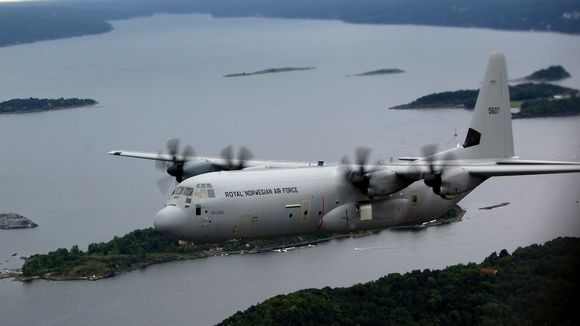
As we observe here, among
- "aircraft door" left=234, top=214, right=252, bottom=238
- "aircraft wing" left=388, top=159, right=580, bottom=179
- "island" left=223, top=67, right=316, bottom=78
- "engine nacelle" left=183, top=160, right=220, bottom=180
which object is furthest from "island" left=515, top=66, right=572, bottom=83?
"aircraft door" left=234, top=214, right=252, bottom=238

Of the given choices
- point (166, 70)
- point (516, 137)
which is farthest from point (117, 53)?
point (516, 137)

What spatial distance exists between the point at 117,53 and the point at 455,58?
205 ft

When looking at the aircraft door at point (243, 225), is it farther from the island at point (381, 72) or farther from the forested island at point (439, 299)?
the island at point (381, 72)

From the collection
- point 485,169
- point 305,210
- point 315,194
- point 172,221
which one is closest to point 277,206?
point 305,210

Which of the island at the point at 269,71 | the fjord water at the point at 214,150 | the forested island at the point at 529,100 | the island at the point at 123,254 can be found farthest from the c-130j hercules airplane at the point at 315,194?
the island at the point at 269,71

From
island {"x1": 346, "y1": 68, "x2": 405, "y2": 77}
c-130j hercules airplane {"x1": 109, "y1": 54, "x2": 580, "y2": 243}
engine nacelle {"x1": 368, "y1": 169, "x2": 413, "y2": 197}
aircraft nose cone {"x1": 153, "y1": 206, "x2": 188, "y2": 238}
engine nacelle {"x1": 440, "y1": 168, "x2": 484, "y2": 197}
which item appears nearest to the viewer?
aircraft nose cone {"x1": 153, "y1": 206, "x2": 188, "y2": 238}

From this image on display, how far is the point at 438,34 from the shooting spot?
7574 inches

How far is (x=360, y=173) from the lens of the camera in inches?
1332

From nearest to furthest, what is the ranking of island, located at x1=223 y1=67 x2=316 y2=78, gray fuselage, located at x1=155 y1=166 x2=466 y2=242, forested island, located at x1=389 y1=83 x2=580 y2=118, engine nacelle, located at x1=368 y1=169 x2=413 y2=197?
gray fuselage, located at x1=155 y1=166 x2=466 y2=242 < engine nacelle, located at x1=368 y1=169 x2=413 y2=197 < forested island, located at x1=389 y1=83 x2=580 y2=118 < island, located at x1=223 y1=67 x2=316 y2=78

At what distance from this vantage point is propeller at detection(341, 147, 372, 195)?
33.7 meters

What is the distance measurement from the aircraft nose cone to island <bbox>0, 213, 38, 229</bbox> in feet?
178

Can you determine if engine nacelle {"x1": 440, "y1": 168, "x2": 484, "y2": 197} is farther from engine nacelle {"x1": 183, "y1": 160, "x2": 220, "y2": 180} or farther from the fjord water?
engine nacelle {"x1": 183, "y1": 160, "x2": 220, "y2": 180}

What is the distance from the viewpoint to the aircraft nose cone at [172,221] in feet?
102

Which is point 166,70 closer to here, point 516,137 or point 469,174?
point 516,137
